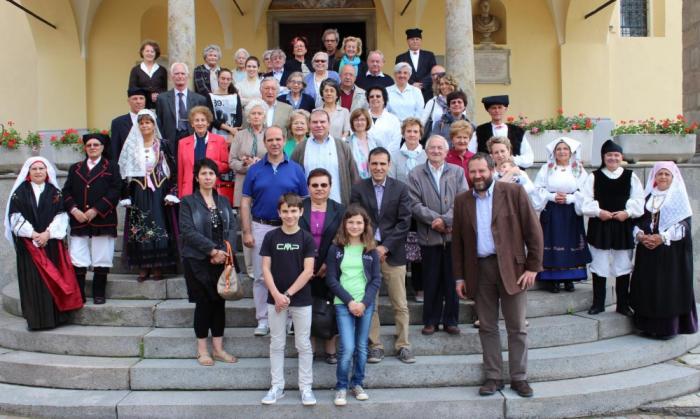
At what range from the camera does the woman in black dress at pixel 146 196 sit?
620 cm

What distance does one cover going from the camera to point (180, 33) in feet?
28.1

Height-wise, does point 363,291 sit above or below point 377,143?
below

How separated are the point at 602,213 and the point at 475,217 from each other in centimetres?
178

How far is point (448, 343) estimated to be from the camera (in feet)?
18.3

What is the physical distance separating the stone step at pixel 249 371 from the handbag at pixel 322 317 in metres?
0.38

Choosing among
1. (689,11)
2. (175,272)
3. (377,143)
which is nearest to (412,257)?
(377,143)


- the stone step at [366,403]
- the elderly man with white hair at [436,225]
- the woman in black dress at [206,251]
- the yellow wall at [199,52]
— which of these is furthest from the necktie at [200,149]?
the yellow wall at [199,52]

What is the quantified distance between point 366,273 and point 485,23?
1051 cm

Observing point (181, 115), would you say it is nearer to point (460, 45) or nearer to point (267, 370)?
point (267, 370)

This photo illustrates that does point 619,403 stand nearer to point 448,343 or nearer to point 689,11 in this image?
point 448,343

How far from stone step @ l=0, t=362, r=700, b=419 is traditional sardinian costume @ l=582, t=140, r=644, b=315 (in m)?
1.19

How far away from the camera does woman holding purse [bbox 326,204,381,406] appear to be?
4828 millimetres

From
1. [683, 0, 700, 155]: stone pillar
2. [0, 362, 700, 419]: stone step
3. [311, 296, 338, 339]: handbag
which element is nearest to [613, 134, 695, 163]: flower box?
[683, 0, 700, 155]: stone pillar

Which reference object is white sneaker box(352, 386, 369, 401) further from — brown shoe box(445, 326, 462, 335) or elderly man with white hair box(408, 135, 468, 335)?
brown shoe box(445, 326, 462, 335)
